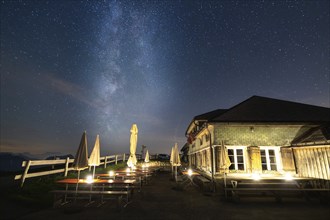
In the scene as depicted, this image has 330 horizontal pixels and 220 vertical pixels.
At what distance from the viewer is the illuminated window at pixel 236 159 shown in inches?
420

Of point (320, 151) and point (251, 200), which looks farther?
point (320, 151)

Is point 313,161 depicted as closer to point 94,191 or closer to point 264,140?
point 264,140

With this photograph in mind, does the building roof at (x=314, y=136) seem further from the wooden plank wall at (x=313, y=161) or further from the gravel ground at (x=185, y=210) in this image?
the gravel ground at (x=185, y=210)

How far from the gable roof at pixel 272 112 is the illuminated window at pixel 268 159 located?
202 centimetres

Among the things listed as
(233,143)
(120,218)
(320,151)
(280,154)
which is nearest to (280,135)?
(280,154)

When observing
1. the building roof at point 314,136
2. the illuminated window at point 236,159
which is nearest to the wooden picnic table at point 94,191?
the illuminated window at point 236,159

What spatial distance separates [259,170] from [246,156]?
1.04 m

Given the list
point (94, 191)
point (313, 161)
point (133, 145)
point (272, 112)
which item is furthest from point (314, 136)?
point (94, 191)

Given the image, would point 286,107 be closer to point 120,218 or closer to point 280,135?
point 280,135

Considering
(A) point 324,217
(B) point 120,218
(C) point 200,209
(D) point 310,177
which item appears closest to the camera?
(B) point 120,218

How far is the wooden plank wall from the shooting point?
8172mm

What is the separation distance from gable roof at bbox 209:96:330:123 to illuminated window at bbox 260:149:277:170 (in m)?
2.02

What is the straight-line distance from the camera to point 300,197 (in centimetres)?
802

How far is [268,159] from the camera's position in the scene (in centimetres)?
1074
